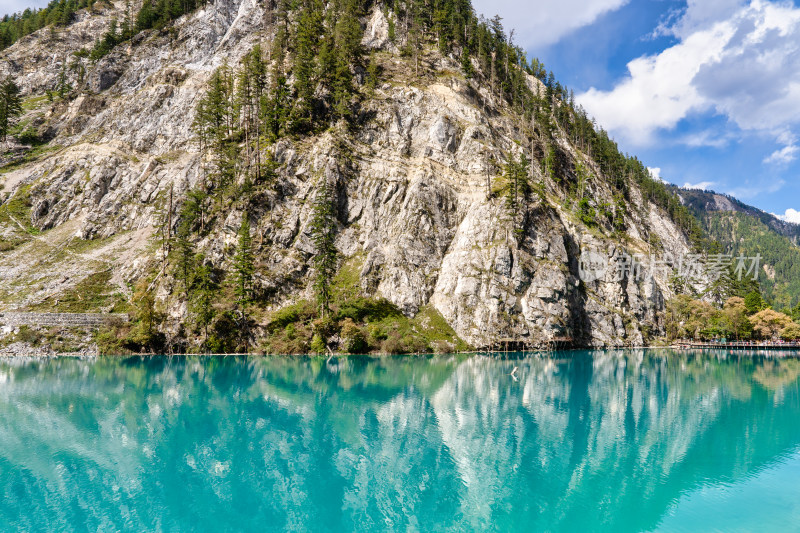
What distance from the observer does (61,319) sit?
71.1 meters

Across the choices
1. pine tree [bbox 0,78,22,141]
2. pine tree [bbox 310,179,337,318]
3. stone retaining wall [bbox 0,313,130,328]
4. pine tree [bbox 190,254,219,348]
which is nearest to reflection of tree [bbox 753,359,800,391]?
pine tree [bbox 310,179,337,318]

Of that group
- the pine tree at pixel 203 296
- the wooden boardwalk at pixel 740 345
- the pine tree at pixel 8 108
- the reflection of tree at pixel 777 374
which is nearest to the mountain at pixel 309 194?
the pine tree at pixel 203 296

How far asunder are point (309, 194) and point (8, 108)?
91.0m

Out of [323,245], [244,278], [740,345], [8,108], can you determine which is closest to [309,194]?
[323,245]

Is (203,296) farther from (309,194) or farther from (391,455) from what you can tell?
(391,455)

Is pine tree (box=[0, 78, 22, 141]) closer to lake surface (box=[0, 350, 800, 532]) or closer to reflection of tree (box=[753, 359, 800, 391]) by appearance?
lake surface (box=[0, 350, 800, 532])

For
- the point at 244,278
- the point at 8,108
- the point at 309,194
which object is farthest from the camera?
the point at 8,108

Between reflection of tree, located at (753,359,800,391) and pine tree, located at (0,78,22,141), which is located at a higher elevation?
pine tree, located at (0,78,22,141)

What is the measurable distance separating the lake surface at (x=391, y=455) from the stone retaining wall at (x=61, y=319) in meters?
23.4

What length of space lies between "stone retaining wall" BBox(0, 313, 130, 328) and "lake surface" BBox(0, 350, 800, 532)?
76.6ft

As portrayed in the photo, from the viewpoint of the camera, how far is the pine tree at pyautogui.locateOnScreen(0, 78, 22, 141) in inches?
4345

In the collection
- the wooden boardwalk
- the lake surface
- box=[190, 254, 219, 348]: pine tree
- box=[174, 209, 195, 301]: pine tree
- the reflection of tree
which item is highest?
box=[174, 209, 195, 301]: pine tree

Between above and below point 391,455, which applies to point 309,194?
above

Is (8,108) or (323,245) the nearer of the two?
(323,245)
